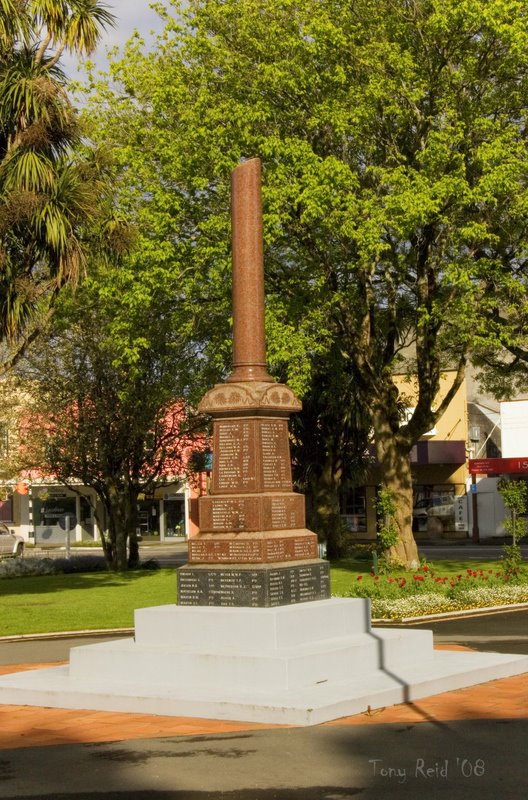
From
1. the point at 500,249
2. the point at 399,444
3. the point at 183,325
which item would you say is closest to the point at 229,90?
the point at 183,325

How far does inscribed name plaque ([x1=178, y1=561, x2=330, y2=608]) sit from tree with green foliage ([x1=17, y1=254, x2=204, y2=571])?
65.3 ft

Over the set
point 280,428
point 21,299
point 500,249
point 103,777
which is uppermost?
point 500,249

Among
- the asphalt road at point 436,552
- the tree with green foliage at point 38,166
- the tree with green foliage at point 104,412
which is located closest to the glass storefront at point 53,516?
the asphalt road at point 436,552

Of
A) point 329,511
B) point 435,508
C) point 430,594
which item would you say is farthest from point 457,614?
point 435,508

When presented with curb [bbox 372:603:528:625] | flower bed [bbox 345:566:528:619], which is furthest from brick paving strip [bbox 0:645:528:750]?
flower bed [bbox 345:566:528:619]

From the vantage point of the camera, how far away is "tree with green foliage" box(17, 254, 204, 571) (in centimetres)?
Answer: 3531

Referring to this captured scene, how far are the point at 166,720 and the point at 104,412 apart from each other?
26298 mm

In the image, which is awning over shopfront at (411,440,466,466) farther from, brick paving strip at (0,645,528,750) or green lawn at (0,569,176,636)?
brick paving strip at (0,645,528,750)

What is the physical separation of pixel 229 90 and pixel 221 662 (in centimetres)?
1973

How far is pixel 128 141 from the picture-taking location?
3170 cm

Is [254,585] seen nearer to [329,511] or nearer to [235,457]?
[235,457]

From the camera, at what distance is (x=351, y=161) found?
29.3m

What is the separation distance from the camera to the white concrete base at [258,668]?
11109 millimetres

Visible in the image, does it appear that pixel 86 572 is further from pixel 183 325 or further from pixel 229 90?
pixel 229 90
